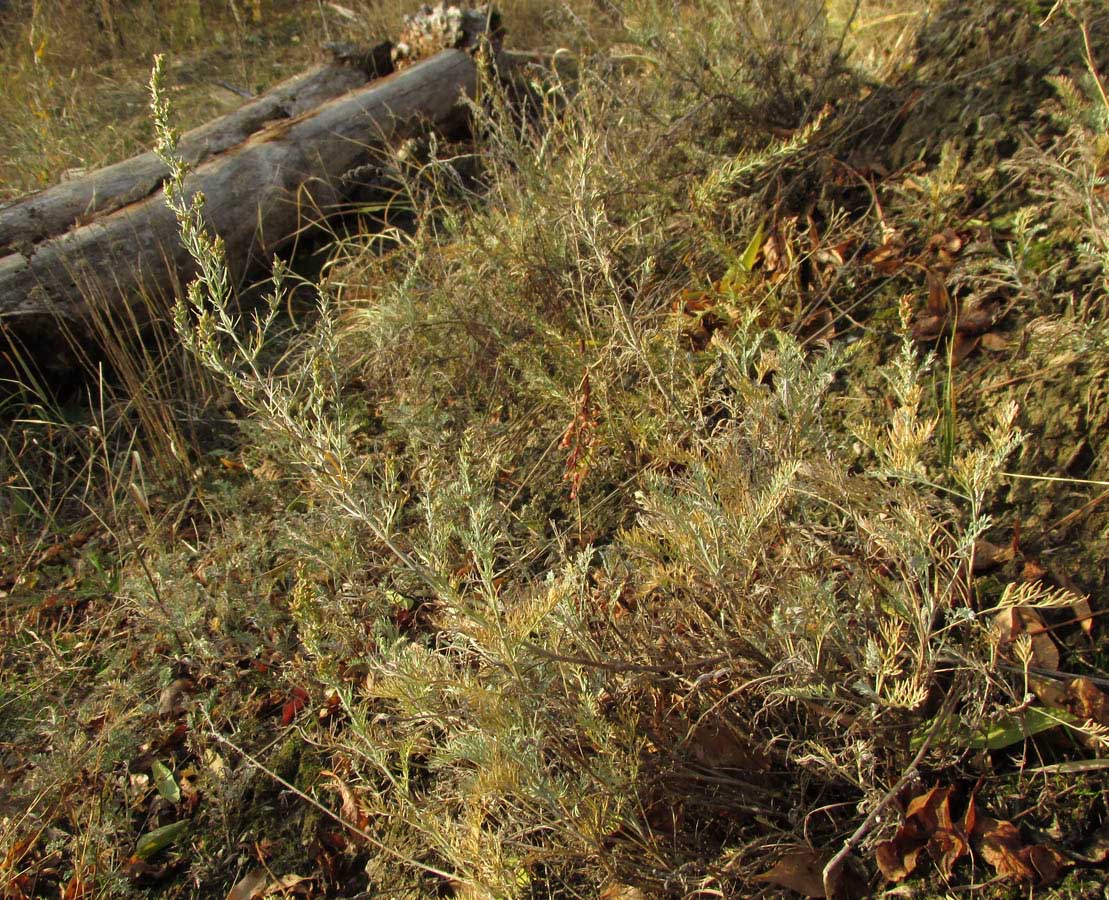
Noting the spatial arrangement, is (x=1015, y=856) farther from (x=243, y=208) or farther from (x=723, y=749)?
(x=243, y=208)

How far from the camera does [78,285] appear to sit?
10.8 feet

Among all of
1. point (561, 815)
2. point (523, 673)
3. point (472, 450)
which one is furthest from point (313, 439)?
point (472, 450)

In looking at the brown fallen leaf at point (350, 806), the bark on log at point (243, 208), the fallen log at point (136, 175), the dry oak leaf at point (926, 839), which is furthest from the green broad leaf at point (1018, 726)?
the fallen log at point (136, 175)

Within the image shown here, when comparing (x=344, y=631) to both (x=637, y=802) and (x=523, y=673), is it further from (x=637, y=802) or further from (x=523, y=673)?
(x=637, y=802)

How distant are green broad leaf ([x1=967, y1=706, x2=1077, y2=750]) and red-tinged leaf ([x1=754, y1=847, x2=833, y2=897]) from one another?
0.39 m

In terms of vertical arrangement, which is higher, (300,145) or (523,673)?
(300,145)

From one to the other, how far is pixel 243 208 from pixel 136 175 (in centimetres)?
50

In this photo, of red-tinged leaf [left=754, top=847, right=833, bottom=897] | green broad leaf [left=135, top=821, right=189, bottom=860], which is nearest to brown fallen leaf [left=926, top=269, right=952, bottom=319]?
red-tinged leaf [left=754, top=847, right=833, bottom=897]

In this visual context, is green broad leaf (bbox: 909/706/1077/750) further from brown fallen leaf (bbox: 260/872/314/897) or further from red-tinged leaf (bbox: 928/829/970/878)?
brown fallen leaf (bbox: 260/872/314/897)

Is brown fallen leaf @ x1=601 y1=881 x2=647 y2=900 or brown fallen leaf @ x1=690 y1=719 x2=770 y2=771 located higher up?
brown fallen leaf @ x1=690 y1=719 x2=770 y2=771

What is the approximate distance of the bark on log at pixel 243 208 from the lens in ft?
11.3

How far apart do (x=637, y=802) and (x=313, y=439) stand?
3.14ft

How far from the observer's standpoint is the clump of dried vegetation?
1699 mm

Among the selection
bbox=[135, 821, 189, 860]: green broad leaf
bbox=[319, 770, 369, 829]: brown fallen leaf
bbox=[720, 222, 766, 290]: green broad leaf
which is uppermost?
bbox=[720, 222, 766, 290]: green broad leaf
